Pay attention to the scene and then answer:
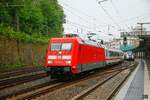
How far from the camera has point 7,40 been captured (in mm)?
42312

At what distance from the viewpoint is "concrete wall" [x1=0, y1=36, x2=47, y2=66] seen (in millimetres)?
41125

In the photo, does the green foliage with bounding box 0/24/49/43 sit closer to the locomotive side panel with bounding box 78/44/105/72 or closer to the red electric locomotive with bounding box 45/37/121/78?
the locomotive side panel with bounding box 78/44/105/72

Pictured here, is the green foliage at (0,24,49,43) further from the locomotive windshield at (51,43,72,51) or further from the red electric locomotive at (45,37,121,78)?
the red electric locomotive at (45,37,121,78)

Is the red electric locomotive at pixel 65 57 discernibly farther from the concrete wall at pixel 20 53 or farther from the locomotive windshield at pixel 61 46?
the concrete wall at pixel 20 53

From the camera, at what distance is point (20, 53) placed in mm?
46125

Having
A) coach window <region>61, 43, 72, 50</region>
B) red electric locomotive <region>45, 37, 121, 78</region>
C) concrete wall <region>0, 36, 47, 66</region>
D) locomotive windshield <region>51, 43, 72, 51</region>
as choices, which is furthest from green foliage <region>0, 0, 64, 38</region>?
coach window <region>61, 43, 72, 50</region>

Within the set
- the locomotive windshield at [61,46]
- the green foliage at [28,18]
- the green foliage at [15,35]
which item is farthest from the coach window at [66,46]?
the green foliage at [28,18]

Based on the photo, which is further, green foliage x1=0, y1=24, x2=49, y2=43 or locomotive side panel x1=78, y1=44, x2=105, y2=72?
green foliage x1=0, y1=24, x2=49, y2=43

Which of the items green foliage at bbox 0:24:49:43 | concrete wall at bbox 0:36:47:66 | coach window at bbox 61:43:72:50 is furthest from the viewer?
green foliage at bbox 0:24:49:43

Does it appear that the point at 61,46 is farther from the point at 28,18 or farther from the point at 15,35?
the point at 28,18

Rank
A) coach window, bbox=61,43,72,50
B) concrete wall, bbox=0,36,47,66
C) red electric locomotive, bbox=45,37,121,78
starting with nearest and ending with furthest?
red electric locomotive, bbox=45,37,121,78 < coach window, bbox=61,43,72,50 < concrete wall, bbox=0,36,47,66

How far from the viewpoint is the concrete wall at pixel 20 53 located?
4112cm

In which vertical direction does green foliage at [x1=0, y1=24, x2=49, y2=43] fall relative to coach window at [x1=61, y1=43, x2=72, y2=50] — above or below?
above

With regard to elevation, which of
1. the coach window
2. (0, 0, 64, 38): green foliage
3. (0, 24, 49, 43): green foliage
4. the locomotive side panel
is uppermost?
(0, 0, 64, 38): green foliage
